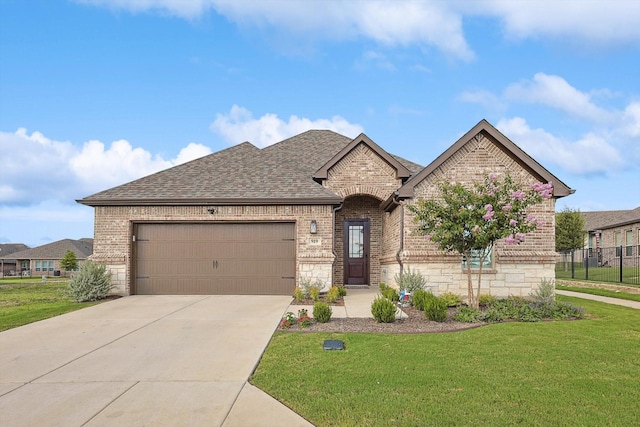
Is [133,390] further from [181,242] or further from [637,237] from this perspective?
[637,237]

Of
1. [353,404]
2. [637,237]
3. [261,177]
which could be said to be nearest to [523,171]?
[261,177]

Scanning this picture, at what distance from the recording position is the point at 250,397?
518 centimetres

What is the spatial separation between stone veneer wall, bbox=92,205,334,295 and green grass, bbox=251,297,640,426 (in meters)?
6.13

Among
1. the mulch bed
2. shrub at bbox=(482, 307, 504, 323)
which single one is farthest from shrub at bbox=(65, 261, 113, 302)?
shrub at bbox=(482, 307, 504, 323)

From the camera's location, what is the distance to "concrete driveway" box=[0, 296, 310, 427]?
471 cm

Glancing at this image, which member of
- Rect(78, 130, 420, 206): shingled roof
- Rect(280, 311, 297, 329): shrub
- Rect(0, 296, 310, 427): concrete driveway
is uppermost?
Rect(78, 130, 420, 206): shingled roof

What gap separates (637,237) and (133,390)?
114 ft

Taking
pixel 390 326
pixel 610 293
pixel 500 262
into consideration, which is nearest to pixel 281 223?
pixel 390 326

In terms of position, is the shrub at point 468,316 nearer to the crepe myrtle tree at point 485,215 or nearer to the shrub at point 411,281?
the crepe myrtle tree at point 485,215

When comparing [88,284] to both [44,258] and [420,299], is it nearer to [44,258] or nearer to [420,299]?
[420,299]

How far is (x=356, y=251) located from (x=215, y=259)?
5.97 m

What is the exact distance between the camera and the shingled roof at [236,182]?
14453mm

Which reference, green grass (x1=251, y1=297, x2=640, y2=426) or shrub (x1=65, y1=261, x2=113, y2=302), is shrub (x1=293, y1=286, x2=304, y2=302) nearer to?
green grass (x1=251, y1=297, x2=640, y2=426)

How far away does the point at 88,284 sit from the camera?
43.5 feet
